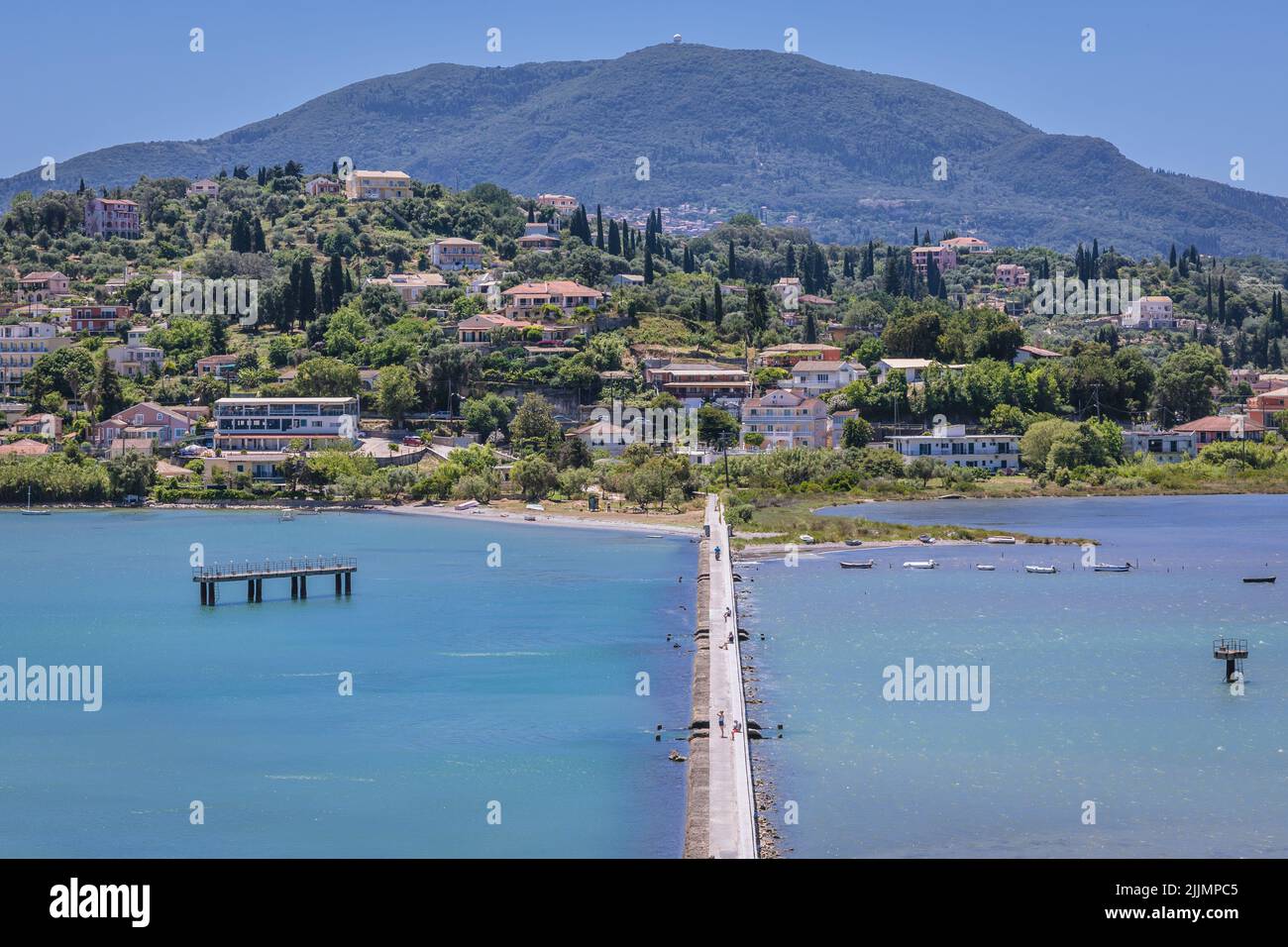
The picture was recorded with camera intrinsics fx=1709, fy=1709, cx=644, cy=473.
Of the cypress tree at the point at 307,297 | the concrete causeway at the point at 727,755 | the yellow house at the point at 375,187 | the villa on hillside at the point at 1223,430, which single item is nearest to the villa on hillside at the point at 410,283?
the cypress tree at the point at 307,297

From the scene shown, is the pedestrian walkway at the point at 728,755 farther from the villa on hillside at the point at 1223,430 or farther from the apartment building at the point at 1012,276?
the apartment building at the point at 1012,276

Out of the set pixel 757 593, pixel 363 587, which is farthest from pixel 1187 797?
pixel 363 587

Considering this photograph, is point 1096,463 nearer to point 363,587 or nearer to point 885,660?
point 363,587

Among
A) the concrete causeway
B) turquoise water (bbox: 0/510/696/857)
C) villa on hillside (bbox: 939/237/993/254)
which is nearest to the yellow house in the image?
villa on hillside (bbox: 939/237/993/254)

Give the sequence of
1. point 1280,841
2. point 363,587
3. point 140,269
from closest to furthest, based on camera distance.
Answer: point 1280,841
point 363,587
point 140,269

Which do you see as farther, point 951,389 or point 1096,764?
point 951,389

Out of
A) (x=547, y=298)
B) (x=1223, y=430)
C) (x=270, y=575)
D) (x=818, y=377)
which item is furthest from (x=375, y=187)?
(x=270, y=575)

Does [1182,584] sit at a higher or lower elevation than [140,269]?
lower
